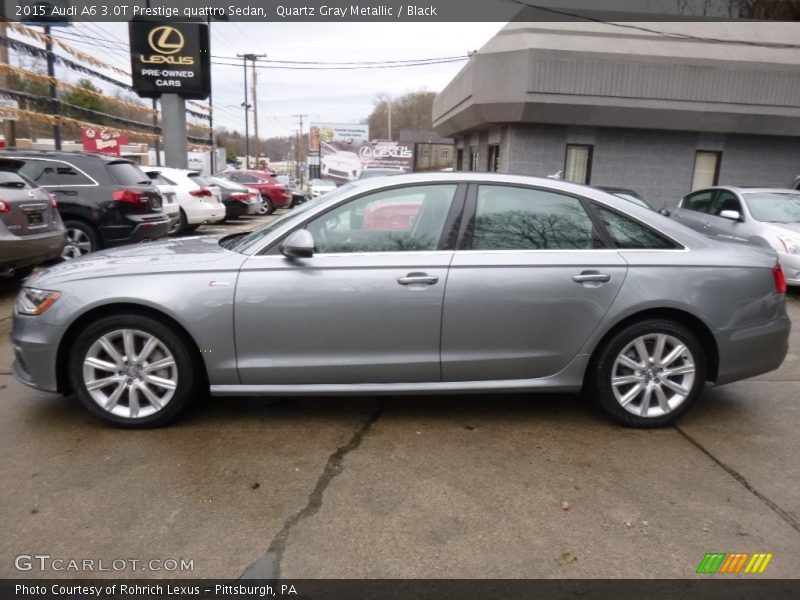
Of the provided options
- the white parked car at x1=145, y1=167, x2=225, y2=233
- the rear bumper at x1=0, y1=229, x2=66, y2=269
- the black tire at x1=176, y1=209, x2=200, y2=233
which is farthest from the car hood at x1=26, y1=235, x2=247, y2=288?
the black tire at x1=176, y1=209, x2=200, y2=233

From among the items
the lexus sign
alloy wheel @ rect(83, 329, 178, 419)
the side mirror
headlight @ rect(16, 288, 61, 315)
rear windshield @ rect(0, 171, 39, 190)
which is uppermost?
the lexus sign

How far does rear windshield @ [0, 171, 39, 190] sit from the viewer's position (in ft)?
22.7

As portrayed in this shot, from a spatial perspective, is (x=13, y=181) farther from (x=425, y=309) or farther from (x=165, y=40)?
(x=165, y=40)

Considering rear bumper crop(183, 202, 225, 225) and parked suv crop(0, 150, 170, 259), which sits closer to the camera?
parked suv crop(0, 150, 170, 259)

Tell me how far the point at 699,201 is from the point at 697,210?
19 centimetres

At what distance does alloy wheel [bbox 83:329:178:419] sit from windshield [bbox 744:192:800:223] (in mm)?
8232

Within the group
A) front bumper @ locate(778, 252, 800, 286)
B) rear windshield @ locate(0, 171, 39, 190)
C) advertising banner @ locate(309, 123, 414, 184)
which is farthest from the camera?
advertising banner @ locate(309, 123, 414, 184)

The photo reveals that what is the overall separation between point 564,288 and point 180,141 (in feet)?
61.9

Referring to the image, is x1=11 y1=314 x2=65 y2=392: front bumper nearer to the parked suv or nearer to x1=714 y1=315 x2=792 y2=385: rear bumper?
x1=714 y1=315 x2=792 y2=385: rear bumper

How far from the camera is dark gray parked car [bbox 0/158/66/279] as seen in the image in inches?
261

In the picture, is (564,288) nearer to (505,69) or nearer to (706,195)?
(706,195)

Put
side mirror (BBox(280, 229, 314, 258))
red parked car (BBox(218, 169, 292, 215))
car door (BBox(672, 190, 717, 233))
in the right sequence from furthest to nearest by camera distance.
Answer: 1. red parked car (BBox(218, 169, 292, 215))
2. car door (BBox(672, 190, 717, 233))
3. side mirror (BBox(280, 229, 314, 258))

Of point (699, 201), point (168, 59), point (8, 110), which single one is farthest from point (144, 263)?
point (168, 59)

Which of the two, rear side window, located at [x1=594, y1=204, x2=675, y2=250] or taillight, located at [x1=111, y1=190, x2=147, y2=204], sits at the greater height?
rear side window, located at [x1=594, y1=204, x2=675, y2=250]
